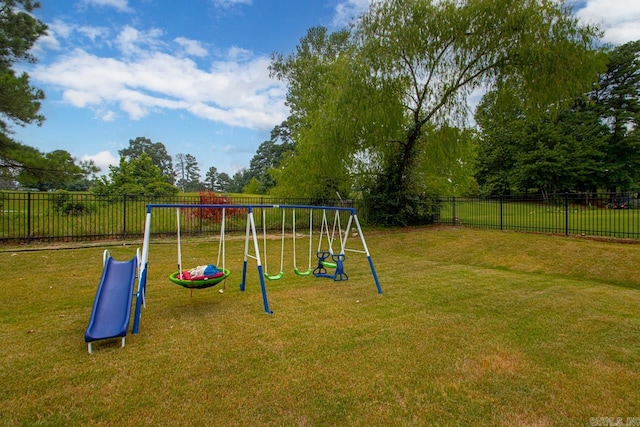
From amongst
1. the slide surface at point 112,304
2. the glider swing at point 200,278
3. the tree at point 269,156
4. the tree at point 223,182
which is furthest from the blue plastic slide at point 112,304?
the tree at point 223,182

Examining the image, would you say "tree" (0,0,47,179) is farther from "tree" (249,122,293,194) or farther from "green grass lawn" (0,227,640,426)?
"tree" (249,122,293,194)

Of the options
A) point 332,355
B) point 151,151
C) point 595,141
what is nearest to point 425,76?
point 332,355

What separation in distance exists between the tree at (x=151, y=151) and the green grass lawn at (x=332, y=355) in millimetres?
57132

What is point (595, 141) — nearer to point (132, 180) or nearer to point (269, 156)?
point (132, 180)

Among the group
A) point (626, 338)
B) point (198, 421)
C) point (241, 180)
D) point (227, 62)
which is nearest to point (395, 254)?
point (626, 338)

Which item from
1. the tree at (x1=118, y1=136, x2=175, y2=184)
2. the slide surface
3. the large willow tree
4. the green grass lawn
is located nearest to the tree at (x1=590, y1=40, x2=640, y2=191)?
the large willow tree

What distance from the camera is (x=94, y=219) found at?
1198 cm

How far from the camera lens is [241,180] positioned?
206 ft

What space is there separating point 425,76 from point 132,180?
19.3 m

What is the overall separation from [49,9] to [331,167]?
10.1 metres

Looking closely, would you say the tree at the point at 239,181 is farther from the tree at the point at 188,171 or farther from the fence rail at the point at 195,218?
the fence rail at the point at 195,218

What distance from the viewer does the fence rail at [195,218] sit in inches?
397

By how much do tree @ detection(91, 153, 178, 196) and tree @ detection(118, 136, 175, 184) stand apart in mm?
35083

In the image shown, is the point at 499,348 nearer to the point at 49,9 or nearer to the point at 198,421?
the point at 198,421
